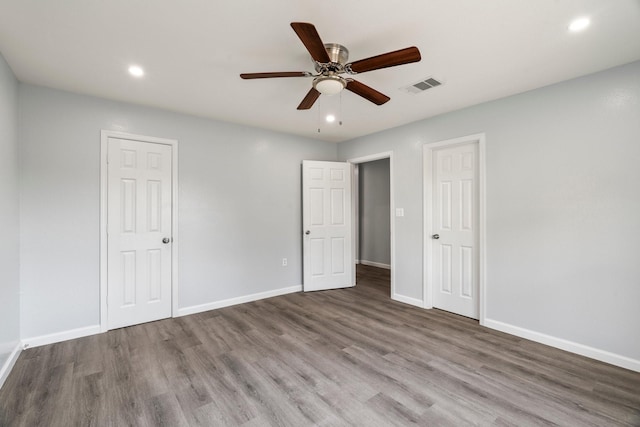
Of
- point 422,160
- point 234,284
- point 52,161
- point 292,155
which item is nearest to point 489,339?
point 422,160

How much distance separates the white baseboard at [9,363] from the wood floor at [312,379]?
1.8 inches

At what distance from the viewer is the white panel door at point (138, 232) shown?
316 cm

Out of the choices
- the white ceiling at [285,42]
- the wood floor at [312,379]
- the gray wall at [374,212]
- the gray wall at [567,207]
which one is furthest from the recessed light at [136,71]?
the gray wall at [374,212]

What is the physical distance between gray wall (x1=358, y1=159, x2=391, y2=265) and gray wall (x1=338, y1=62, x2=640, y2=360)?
127 inches

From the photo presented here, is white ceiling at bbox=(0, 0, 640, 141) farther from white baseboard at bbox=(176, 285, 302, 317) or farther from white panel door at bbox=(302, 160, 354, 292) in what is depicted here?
white baseboard at bbox=(176, 285, 302, 317)

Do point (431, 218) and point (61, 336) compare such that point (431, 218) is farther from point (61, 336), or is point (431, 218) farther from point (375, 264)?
point (61, 336)

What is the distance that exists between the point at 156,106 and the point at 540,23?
363 cm

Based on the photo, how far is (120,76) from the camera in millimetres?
2600

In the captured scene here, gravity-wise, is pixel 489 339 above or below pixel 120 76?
below

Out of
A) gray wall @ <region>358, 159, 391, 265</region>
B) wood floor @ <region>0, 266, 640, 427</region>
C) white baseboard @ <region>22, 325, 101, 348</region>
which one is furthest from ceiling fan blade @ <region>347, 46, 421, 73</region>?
gray wall @ <region>358, 159, 391, 265</region>

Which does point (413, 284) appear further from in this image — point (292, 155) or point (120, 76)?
point (120, 76)

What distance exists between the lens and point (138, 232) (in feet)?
10.8

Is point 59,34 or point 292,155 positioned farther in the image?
point 292,155

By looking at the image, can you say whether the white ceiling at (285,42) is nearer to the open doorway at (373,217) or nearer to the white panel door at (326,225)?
the white panel door at (326,225)
